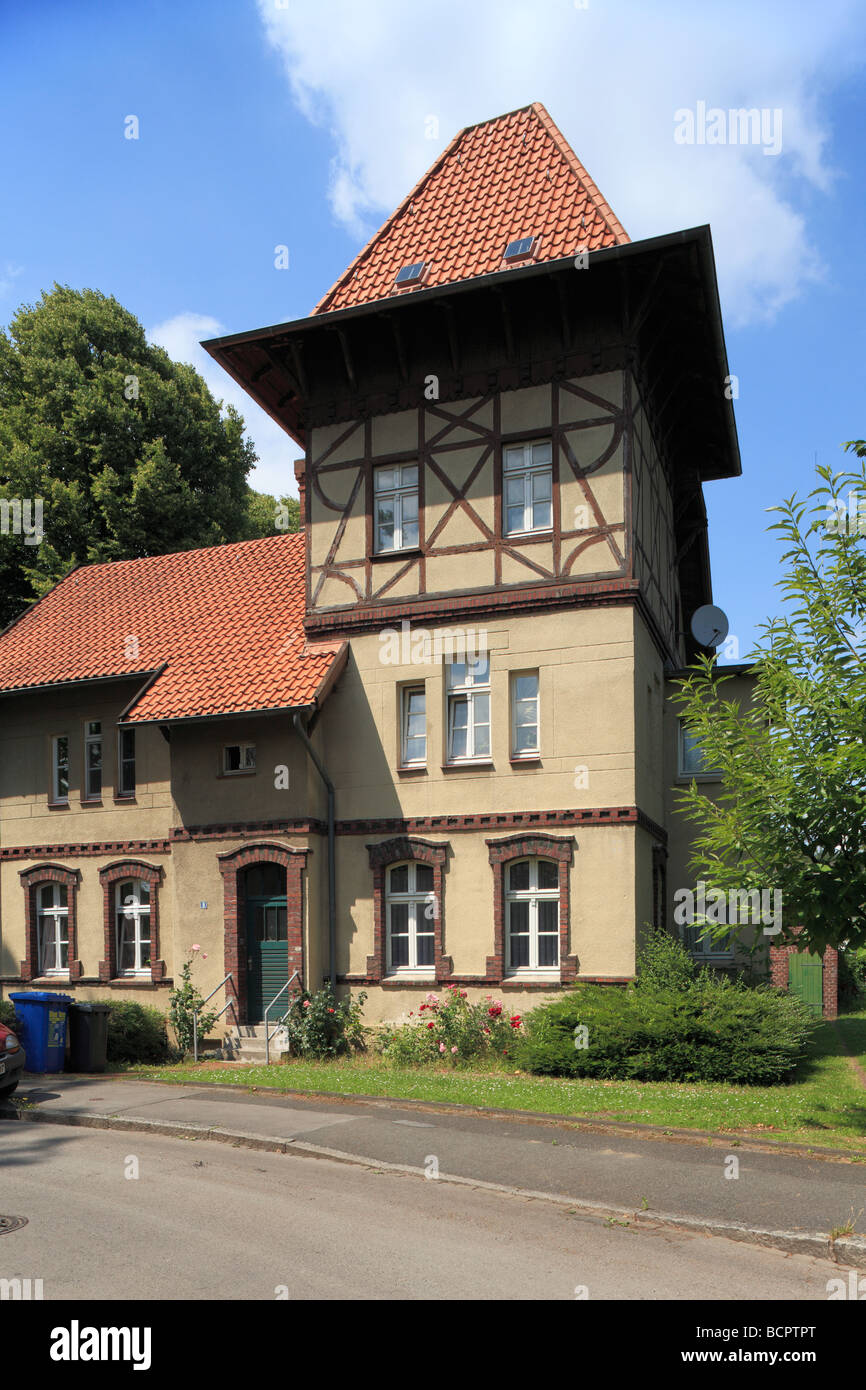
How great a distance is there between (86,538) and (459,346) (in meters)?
16.3

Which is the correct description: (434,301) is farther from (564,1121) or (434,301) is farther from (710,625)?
(564,1121)

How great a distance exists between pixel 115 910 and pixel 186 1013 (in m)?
3.80

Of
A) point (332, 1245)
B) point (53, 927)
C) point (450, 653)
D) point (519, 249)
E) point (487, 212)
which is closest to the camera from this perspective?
point (332, 1245)

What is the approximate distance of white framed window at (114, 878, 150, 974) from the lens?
21.7m

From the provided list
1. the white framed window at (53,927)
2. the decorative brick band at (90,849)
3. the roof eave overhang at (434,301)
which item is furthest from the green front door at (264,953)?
the roof eave overhang at (434,301)

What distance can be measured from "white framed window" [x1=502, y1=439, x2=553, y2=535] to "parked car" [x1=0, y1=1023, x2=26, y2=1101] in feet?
34.0

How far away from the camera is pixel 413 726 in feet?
63.8

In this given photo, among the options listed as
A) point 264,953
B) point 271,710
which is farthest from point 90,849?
point 271,710

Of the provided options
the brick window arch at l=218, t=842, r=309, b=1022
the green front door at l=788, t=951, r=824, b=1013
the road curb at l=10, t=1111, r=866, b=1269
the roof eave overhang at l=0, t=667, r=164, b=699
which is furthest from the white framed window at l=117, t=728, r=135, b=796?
the green front door at l=788, t=951, r=824, b=1013

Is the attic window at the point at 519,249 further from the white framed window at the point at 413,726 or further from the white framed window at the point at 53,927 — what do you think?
the white framed window at the point at 53,927

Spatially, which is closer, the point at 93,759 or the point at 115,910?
the point at 115,910

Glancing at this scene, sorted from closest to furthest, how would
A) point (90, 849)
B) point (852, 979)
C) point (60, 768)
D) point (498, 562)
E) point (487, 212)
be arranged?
point (498, 562), point (487, 212), point (90, 849), point (60, 768), point (852, 979)
